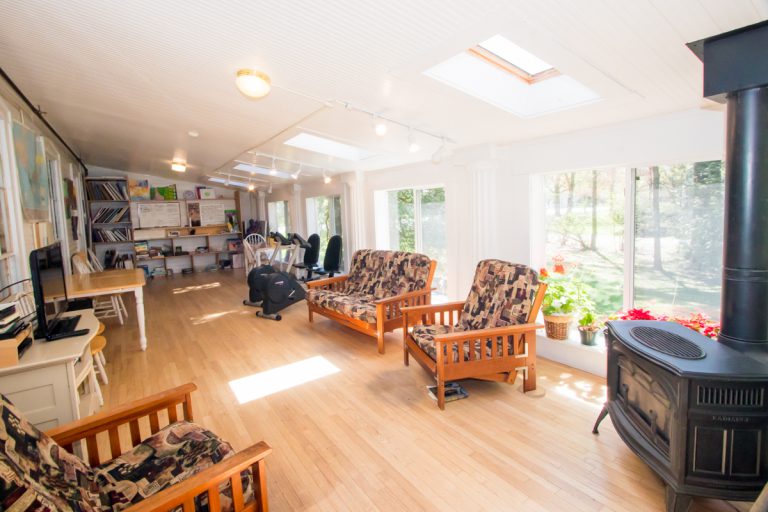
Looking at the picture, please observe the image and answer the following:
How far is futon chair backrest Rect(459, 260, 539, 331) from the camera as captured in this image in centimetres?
272

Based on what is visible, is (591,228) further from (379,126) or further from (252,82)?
(252,82)

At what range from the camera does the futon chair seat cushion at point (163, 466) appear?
53.9 inches

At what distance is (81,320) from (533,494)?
9.63ft

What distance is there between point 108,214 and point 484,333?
8.52 meters

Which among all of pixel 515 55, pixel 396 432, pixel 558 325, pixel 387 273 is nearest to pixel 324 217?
pixel 387 273

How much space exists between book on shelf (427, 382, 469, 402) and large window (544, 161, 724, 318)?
56.3 inches

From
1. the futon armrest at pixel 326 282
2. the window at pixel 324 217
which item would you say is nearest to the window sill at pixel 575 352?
the futon armrest at pixel 326 282

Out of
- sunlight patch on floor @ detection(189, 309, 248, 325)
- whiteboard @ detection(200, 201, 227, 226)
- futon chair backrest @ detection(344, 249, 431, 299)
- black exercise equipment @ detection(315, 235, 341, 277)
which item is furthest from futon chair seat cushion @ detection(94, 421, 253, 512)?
whiteboard @ detection(200, 201, 227, 226)

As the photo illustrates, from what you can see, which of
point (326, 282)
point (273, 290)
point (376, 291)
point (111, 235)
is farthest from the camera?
A: point (111, 235)

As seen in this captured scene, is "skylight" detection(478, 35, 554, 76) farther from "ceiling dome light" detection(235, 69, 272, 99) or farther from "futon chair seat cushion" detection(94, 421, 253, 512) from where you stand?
"futon chair seat cushion" detection(94, 421, 253, 512)

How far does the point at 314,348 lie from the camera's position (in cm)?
375

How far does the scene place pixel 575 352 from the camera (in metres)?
3.12

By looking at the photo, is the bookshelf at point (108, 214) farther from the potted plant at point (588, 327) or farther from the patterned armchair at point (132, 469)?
the potted plant at point (588, 327)

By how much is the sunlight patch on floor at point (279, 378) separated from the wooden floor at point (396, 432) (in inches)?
2.6
